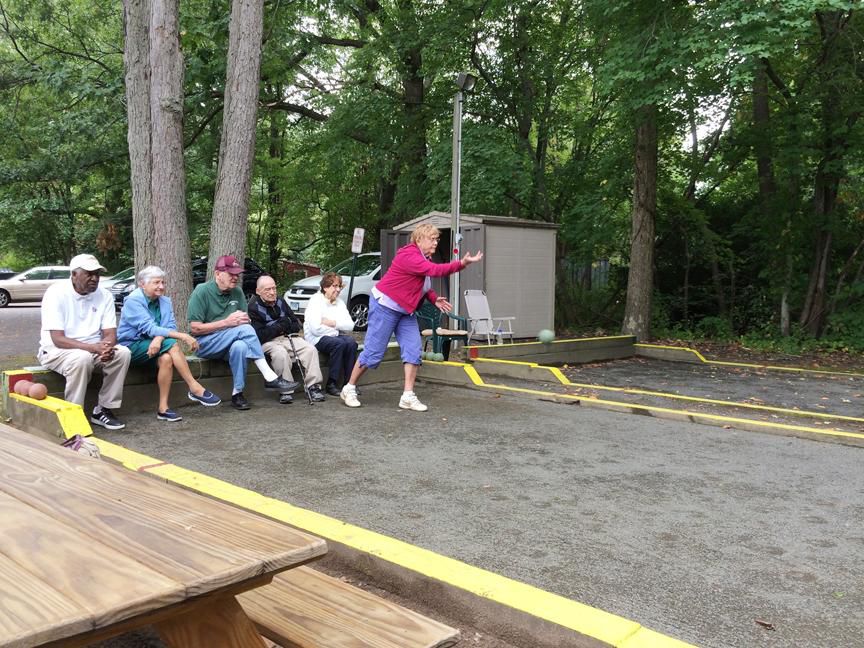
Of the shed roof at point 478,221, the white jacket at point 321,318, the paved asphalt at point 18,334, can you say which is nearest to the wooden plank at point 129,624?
the white jacket at point 321,318

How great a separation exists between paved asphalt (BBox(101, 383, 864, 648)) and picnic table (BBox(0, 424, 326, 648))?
160 cm

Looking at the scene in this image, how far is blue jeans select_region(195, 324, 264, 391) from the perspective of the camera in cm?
645

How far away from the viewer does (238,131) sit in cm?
844

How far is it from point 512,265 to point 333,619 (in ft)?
35.4

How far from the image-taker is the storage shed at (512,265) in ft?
39.5

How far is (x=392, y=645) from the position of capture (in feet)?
5.98

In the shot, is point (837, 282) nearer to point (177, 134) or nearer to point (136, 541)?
point (177, 134)

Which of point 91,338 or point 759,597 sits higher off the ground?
point 91,338

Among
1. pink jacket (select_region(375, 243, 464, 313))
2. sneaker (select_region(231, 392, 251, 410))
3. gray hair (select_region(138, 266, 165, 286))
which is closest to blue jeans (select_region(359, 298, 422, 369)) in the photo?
pink jacket (select_region(375, 243, 464, 313))

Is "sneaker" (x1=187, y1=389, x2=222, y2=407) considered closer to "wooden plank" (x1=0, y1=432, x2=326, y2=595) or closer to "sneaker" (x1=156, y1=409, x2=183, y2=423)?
"sneaker" (x1=156, y1=409, x2=183, y2=423)

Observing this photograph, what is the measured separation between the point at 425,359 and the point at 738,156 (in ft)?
29.9

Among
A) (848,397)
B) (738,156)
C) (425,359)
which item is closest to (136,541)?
(425,359)

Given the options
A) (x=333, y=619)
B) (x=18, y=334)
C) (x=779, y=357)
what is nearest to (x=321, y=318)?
(x=333, y=619)

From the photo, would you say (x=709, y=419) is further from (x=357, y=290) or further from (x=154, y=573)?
(x=357, y=290)
